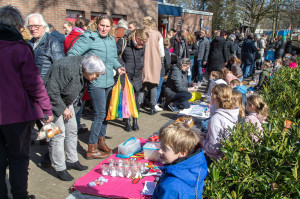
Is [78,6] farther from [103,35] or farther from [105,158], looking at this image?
[105,158]

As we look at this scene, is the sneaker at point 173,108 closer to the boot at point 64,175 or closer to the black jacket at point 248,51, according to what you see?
the boot at point 64,175

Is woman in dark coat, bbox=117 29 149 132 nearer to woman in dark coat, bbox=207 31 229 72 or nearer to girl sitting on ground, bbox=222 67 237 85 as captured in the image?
girl sitting on ground, bbox=222 67 237 85

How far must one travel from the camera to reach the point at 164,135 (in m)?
2.08

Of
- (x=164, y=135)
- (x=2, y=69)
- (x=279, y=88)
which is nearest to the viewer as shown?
(x=164, y=135)

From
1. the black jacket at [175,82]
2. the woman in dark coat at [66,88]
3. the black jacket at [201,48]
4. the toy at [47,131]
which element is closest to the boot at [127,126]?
the woman in dark coat at [66,88]

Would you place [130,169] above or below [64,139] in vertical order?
below

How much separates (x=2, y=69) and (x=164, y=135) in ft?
5.06

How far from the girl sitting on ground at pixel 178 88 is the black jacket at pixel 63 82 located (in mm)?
3914

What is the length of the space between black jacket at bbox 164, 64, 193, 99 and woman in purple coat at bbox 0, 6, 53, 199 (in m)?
4.46

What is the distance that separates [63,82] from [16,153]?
3.01ft

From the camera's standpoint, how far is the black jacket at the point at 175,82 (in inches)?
271

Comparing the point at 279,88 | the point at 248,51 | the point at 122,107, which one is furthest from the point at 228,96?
the point at 248,51

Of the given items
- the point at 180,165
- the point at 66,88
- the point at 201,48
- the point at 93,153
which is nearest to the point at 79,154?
the point at 93,153

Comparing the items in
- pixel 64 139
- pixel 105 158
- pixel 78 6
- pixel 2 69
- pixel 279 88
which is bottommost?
pixel 105 158
